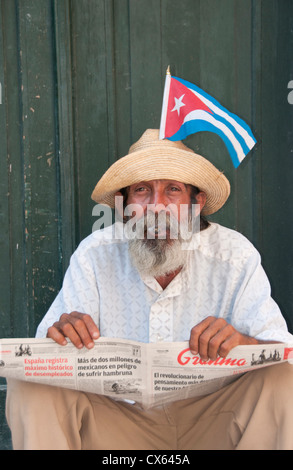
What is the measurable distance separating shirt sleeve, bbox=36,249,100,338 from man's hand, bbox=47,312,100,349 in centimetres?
42

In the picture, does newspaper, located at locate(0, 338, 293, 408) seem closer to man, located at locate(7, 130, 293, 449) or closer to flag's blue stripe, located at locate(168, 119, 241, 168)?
man, located at locate(7, 130, 293, 449)

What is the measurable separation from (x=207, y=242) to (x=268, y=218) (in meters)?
0.78

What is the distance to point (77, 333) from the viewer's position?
198 cm

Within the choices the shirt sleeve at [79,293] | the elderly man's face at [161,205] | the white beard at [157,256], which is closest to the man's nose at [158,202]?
Result: the elderly man's face at [161,205]

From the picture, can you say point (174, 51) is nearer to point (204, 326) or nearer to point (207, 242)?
point (207, 242)

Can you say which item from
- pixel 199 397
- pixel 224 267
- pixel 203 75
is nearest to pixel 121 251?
pixel 224 267

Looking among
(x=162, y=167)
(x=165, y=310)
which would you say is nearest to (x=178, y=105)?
(x=162, y=167)

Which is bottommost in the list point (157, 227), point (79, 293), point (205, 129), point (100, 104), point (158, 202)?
point (79, 293)

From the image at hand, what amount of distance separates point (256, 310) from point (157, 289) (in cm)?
44

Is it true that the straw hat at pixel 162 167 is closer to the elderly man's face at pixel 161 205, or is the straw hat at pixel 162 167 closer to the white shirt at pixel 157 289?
the elderly man's face at pixel 161 205

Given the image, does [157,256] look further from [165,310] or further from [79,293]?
[79,293]

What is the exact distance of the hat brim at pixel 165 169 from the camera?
2430 mm

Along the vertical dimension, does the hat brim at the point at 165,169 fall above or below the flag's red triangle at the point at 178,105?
below

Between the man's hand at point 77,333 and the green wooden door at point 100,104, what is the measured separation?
1.09m
